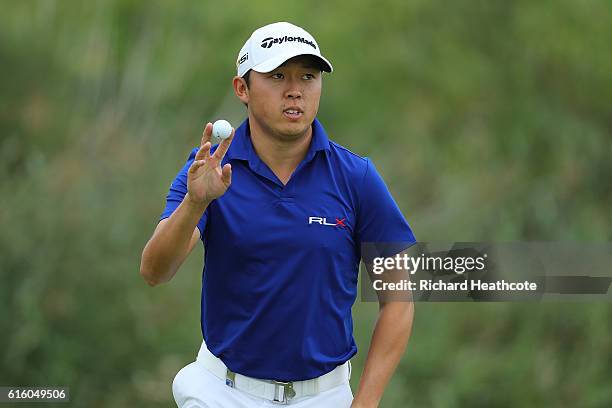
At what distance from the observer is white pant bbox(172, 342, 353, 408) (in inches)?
150

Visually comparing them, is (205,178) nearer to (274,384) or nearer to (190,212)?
(190,212)

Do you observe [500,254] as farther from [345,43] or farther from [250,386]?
[250,386]

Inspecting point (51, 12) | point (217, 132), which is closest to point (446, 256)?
point (217, 132)

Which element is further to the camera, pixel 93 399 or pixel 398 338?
pixel 93 399

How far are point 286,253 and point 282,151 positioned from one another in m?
0.41

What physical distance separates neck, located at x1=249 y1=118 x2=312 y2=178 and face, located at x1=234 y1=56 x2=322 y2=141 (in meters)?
0.05

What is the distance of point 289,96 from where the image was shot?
380 centimetres

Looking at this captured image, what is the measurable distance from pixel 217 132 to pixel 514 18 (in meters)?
6.22

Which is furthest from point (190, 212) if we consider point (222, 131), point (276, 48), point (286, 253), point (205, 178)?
point (276, 48)

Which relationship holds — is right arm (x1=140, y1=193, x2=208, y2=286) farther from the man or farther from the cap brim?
the cap brim

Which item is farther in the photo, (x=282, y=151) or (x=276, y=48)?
(x=282, y=151)

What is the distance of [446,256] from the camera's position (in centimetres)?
613

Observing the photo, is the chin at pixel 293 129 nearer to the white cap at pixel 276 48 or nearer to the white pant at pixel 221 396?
the white cap at pixel 276 48

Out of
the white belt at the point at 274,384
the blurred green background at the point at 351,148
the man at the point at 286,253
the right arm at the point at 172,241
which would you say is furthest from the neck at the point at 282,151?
the blurred green background at the point at 351,148
